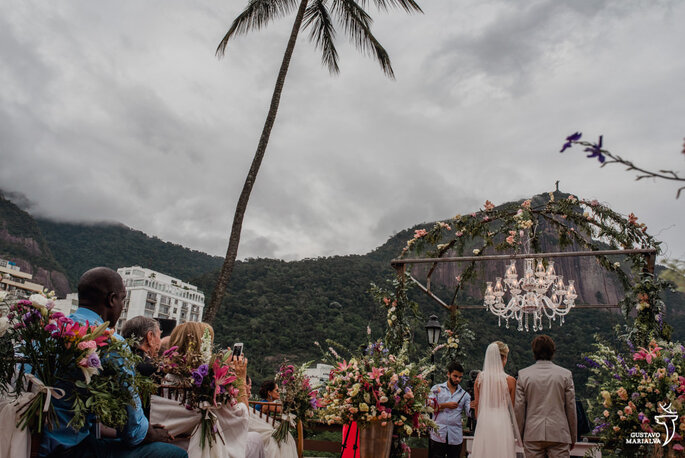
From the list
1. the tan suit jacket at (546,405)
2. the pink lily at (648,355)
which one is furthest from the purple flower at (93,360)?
the pink lily at (648,355)

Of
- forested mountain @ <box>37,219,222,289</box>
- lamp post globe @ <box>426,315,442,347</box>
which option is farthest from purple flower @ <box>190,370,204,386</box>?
forested mountain @ <box>37,219,222,289</box>

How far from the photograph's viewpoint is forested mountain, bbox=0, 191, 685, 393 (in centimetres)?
2428

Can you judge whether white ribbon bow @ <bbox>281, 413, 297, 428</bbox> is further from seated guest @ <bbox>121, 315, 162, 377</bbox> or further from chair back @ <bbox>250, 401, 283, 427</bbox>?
Result: seated guest @ <bbox>121, 315, 162, 377</bbox>

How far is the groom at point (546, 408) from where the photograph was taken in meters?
5.05

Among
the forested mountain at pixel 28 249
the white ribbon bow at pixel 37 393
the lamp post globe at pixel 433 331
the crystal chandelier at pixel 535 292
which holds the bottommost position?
the white ribbon bow at pixel 37 393

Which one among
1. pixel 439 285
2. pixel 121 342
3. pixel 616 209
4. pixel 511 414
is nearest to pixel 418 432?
pixel 511 414

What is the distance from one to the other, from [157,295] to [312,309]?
96.1 feet

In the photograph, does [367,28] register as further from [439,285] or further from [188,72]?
[439,285]

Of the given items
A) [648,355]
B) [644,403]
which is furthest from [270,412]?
[648,355]

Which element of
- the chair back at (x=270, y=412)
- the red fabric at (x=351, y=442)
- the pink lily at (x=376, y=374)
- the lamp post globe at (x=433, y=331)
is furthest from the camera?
the lamp post globe at (x=433, y=331)

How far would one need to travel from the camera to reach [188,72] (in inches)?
583

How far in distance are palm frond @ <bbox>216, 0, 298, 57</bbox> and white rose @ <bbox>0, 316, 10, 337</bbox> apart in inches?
362

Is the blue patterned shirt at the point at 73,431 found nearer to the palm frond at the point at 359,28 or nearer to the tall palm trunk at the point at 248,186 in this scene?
the tall palm trunk at the point at 248,186

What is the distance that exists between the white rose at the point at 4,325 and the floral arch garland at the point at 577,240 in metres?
6.90
